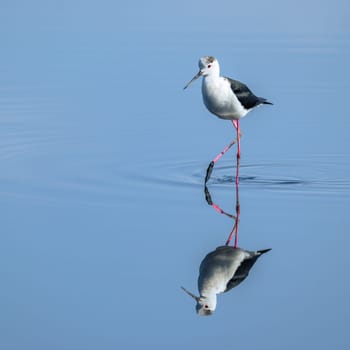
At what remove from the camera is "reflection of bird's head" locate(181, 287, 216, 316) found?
611 cm

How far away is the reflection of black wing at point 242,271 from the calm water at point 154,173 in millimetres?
66

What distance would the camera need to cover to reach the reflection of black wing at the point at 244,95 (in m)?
9.77

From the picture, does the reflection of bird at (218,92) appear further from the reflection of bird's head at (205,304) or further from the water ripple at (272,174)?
the reflection of bird's head at (205,304)

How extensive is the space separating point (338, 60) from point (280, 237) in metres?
5.97

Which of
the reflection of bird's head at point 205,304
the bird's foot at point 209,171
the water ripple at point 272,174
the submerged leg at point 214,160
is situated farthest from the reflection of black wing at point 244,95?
the reflection of bird's head at point 205,304

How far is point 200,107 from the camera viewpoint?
11367 mm

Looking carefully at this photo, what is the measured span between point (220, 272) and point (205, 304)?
1.81ft

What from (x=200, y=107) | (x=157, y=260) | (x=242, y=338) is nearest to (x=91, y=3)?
(x=200, y=107)

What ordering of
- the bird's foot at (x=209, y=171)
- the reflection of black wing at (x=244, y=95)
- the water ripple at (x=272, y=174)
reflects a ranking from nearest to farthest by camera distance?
the water ripple at (x=272, y=174), the bird's foot at (x=209, y=171), the reflection of black wing at (x=244, y=95)

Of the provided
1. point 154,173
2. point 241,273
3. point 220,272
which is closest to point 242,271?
point 241,273

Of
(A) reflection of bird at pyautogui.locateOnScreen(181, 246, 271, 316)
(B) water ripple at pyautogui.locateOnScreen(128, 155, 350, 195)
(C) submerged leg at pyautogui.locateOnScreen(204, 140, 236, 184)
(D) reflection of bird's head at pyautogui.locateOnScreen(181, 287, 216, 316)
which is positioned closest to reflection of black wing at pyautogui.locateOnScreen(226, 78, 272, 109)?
(C) submerged leg at pyautogui.locateOnScreen(204, 140, 236, 184)

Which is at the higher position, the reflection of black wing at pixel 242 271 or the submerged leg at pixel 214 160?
the submerged leg at pixel 214 160

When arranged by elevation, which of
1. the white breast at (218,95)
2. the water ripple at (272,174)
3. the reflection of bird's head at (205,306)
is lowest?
the reflection of bird's head at (205,306)

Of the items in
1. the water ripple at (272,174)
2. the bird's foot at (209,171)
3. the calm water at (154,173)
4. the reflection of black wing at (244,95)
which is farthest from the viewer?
the reflection of black wing at (244,95)
